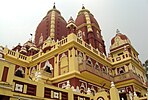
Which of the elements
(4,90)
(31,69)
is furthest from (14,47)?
(4,90)

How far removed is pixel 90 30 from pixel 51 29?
21.4 feet

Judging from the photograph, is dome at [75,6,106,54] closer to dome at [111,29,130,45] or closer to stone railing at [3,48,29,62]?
dome at [111,29,130,45]

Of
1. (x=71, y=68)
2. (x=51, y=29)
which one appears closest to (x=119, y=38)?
(x=51, y=29)

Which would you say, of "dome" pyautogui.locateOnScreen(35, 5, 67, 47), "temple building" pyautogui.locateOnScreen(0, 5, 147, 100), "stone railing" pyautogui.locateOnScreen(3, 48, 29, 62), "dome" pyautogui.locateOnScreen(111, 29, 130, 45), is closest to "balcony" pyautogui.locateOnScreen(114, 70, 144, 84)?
"temple building" pyautogui.locateOnScreen(0, 5, 147, 100)

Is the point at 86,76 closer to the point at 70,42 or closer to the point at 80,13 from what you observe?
the point at 70,42

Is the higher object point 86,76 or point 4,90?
point 86,76

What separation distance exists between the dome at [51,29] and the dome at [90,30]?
3165 mm

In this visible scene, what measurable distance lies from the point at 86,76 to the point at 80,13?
18.2m

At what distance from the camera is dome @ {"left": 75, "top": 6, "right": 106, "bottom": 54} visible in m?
28.9

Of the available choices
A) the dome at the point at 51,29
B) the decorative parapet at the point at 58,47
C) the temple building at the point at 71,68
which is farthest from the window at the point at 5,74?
the dome at the point at 51,29

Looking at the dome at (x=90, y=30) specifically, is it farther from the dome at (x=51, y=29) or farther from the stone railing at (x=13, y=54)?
the stone railing at (x=13, y=54)

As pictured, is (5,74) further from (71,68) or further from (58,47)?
(58,47)

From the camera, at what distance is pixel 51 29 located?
3006cm

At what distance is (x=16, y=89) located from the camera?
8.92m
